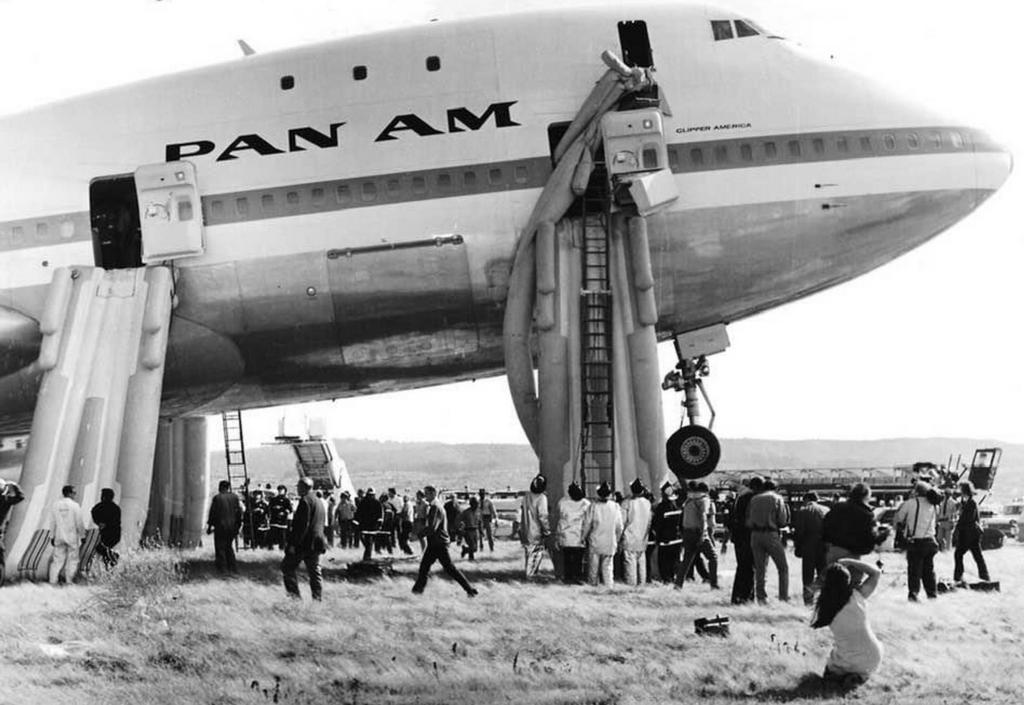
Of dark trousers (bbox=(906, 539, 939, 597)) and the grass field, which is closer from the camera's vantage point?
the grass field

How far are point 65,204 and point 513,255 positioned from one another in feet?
24.8

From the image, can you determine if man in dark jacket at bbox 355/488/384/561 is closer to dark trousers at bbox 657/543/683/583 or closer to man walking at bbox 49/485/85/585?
dark trousers at bbox 657/543/683/583

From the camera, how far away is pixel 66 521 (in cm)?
1864

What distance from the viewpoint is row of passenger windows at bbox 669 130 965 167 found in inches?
843

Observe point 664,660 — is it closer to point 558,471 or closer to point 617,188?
point 558,471

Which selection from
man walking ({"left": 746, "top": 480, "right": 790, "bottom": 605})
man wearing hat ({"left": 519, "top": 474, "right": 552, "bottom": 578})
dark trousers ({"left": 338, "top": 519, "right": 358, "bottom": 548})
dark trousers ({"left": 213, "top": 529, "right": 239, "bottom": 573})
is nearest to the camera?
man walking ({"left": 746, "top": 480, "right": 790, "bottom": 605})

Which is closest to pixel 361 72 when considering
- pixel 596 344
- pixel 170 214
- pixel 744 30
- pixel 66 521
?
pixel 170 214

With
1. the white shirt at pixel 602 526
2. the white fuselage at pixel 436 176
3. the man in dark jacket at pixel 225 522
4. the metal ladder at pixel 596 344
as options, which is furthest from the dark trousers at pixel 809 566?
the man in dark jacket at pixel 225 522

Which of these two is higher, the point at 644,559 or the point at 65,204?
the point at 65,204

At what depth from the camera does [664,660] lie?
12.6 meters

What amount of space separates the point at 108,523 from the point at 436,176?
7366mm

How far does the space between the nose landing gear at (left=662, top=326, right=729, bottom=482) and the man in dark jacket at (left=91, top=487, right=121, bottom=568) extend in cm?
867

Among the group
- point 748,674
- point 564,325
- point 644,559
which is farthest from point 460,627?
point 564,325

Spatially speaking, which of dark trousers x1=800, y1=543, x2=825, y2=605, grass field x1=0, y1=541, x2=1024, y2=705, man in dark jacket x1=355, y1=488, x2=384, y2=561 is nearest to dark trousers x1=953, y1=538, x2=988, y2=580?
grass field x1=0, y1=541, x2=1024, y2=705
